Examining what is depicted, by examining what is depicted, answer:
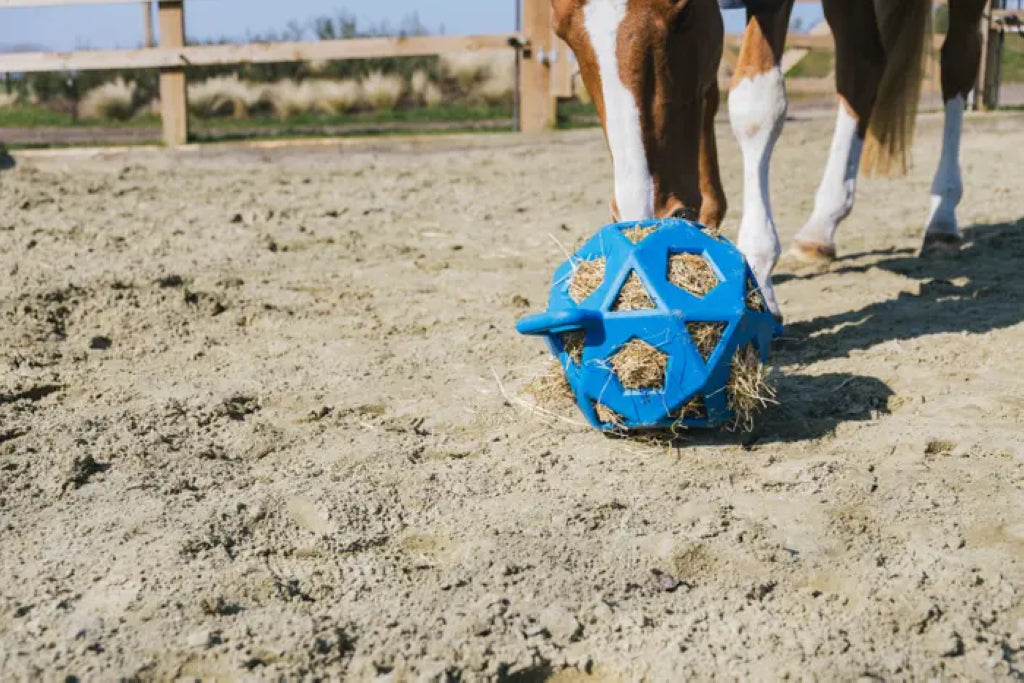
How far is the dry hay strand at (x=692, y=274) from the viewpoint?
2.49 metres

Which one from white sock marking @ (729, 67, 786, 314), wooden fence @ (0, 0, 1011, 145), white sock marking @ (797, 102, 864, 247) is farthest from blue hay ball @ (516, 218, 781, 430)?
wooden fence @ (0, 0, 1011, 145)

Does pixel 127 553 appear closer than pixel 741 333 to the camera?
Yes

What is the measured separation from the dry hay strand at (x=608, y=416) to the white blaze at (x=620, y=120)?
0.55 meters

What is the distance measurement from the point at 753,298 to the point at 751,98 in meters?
1.07

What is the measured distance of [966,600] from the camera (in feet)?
6.04

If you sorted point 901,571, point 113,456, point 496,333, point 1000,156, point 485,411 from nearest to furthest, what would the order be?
point 901,571
point 113,456
point 485,411
point 496,333
point 1000,156

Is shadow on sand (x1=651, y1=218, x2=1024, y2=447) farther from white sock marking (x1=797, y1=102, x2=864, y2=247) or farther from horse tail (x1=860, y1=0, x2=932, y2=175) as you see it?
horse tail (x1=860, y1=0, x2=932, y2=175)

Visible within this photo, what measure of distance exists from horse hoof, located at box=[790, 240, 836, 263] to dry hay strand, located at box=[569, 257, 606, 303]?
2224mm

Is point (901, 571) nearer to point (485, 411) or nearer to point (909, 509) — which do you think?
point (909, 509)

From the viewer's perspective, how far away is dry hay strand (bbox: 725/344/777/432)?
2.50 m

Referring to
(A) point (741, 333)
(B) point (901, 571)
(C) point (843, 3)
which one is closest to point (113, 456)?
(A) point (741, 333)

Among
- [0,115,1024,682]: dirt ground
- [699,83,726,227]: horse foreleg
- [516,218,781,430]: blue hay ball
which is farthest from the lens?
[699,83,726,227]: horse foreleg

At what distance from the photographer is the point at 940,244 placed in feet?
15.8

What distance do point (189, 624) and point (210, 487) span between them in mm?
612
